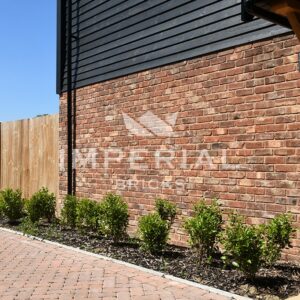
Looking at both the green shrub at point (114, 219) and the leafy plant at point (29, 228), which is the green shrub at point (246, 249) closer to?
the green shrub at point (114, 219)

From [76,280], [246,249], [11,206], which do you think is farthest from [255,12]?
[11,206]

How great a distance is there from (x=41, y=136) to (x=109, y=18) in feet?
12.5

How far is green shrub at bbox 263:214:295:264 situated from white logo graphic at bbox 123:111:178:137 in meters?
2.83

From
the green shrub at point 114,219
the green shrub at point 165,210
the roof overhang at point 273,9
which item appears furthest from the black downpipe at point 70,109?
the roof overhang at point 273,9

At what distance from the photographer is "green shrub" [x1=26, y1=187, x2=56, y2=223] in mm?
9805

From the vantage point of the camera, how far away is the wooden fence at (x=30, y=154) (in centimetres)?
1166

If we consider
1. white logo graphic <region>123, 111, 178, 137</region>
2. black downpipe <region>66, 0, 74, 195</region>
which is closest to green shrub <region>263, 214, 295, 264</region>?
white logo graphic <region>123, 111, 178, 137</region>

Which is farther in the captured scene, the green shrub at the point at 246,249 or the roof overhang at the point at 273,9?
the green shrub at the point at 246,249

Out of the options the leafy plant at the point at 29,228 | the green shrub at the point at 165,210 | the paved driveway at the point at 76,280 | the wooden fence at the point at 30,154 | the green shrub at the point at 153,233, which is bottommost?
the paved driveway at the point at 76,280

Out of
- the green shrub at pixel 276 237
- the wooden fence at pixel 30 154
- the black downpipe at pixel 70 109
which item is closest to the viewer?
the green shrub at pixel 276 237

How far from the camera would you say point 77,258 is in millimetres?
6688

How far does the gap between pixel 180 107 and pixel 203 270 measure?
9.61 feet

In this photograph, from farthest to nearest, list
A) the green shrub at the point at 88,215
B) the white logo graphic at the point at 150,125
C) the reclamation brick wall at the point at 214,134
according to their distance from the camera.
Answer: the green shrub at the point at 88,215, the white logo graphic at the point at 150,125, the reclamation brick wall at the point at 214,134

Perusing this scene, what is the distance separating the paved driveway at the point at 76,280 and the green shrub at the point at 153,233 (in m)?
0.66
